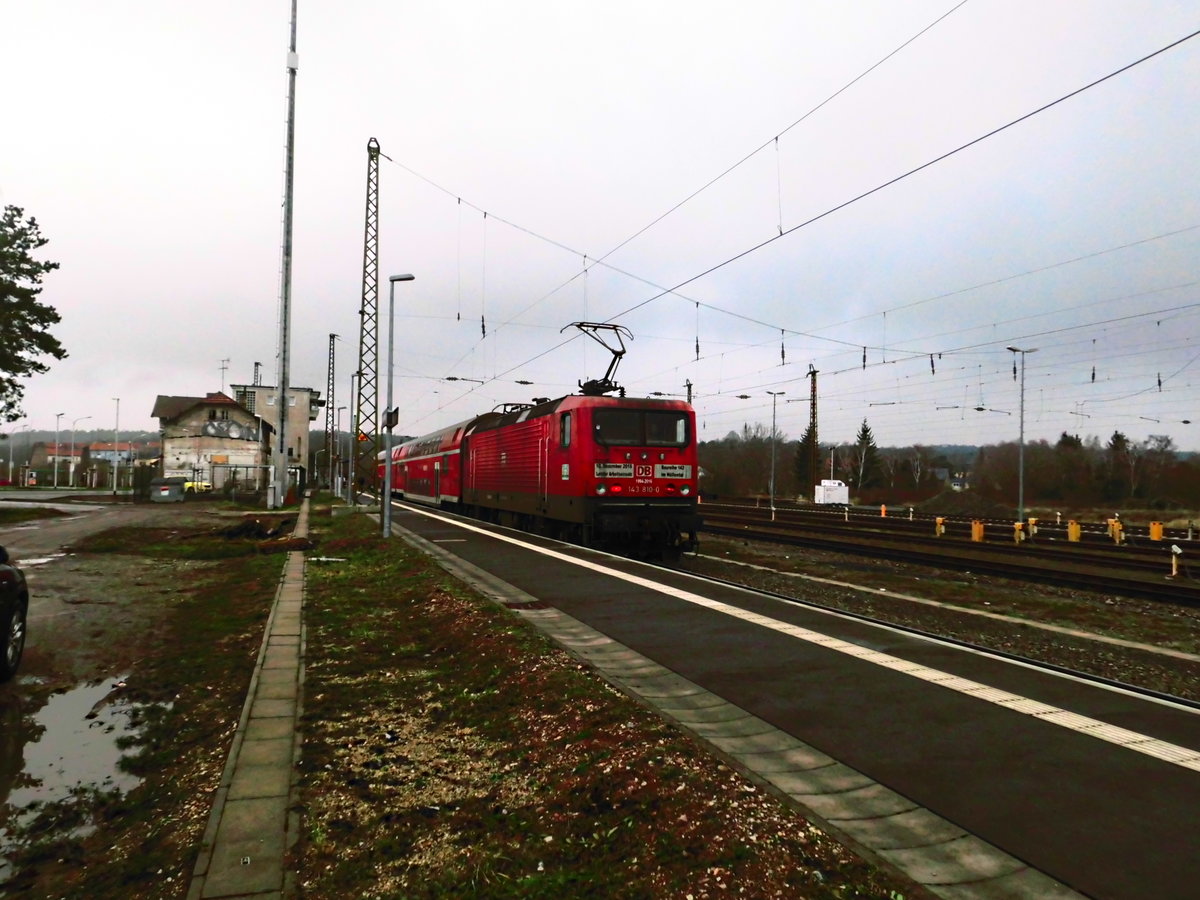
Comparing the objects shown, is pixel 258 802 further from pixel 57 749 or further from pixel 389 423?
pixel 389 423

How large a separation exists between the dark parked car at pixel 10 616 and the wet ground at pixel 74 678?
192 millimetres

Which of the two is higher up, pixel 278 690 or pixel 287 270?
pixel 287 270

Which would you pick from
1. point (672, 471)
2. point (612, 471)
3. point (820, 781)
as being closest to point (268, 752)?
point (820, 781)

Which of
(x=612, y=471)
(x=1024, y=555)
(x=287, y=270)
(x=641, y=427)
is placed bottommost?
(x=1024, y=555)

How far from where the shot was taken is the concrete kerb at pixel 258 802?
329 centimetres

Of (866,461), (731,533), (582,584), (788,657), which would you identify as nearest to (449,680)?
(788,657)

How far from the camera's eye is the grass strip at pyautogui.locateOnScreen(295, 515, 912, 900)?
10.3ft

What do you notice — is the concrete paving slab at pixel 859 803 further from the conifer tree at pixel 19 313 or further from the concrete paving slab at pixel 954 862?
the conifer tree at pixel 19 313

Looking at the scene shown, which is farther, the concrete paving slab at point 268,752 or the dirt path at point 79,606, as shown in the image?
the dirt path at point 79,606

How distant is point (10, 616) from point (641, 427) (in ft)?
37.7

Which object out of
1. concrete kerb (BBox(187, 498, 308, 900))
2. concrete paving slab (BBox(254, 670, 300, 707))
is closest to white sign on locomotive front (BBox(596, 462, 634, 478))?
concrete kerb (BBox(187, 498, 308, 900))

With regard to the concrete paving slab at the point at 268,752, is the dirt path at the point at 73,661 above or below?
below

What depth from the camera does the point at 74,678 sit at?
287 inches

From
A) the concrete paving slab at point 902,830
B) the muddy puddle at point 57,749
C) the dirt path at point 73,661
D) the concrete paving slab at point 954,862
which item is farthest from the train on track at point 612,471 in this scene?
the concrete paving slab at point 954,862
